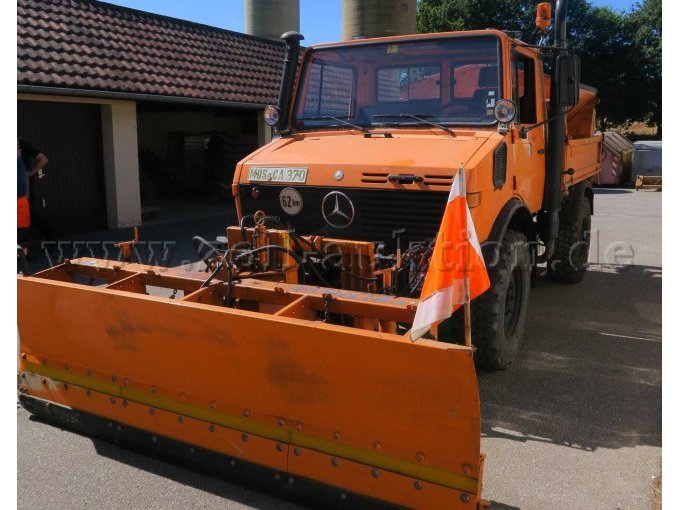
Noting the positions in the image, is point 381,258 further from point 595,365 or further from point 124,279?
point 595,365

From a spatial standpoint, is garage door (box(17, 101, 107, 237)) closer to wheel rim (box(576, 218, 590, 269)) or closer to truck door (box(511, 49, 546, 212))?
truck door (box(511, 49, 546, 212))

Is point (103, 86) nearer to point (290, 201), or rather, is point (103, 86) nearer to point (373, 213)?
point (290, 201)

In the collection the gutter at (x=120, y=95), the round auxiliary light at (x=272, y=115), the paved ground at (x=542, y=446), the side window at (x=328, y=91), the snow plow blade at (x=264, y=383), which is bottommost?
the paved ground at (x=542, y=446)

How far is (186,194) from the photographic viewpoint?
16.8m

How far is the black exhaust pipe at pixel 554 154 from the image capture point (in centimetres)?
537

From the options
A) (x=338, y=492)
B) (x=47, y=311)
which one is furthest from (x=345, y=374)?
(x=47, y=311)

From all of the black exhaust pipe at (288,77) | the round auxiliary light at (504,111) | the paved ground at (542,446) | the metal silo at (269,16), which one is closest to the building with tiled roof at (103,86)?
the black exhaust pipe at (288,77)

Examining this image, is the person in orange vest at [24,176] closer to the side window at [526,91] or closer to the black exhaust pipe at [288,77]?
the black exhaust pipe at [288,77]

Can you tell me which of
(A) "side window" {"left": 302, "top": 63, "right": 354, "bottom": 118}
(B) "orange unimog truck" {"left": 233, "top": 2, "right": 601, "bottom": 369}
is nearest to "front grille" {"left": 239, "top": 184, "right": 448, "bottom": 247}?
(B) "orange unimog truck" {"left": 233, "top": 2, "right": 601, "bottom": 369}

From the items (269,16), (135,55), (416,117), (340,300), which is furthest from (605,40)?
(340,300)

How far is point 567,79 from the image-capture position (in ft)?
16.0

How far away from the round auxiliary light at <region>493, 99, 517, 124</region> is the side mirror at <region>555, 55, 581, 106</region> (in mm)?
783

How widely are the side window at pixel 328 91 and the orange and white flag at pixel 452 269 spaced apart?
8.24 ft

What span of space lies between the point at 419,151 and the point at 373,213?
1.74ft
